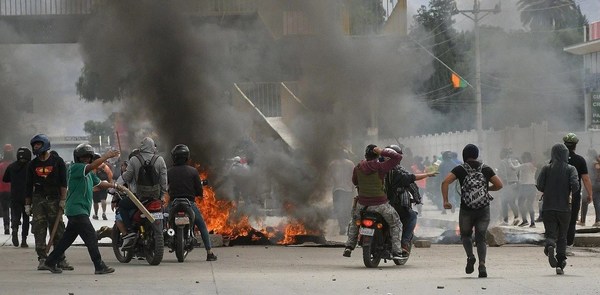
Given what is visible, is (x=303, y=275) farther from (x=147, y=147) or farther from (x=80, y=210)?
(x=147, y=147)

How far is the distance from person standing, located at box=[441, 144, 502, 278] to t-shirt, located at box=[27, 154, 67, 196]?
446cm

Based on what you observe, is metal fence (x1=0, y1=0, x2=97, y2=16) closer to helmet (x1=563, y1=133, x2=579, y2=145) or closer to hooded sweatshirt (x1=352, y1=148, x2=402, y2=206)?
hooded sweatshirt (x1=352, y1=148, x2=402, y2=206)

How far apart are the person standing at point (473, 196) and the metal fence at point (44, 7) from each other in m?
10.2

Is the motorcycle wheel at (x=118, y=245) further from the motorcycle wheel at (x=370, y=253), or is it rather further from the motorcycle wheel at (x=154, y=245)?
the motorcycle wheel at (x=370, y=253)

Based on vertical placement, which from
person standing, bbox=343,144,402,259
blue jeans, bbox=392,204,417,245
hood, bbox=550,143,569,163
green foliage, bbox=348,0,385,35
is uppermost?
green foliage, bbox=348,0,385,35

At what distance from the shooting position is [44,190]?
551 inches

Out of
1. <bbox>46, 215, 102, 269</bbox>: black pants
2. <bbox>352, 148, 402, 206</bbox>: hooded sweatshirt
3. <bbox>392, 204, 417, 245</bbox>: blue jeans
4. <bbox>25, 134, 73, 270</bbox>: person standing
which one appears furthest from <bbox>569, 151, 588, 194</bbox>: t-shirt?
<bbox>25, 134, 73, 270</bbox>: person standing

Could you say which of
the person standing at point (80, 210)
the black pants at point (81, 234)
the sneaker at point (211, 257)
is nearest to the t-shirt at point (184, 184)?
the sneaker at point (211, 257)

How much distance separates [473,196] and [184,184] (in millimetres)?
4431

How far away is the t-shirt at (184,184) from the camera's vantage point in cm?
1542

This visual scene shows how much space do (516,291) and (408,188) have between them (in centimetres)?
407

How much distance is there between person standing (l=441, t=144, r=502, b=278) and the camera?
12.5 m

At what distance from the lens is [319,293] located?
1095 centimetres

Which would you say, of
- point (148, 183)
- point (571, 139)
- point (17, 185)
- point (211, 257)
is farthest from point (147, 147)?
point (571, 139)
